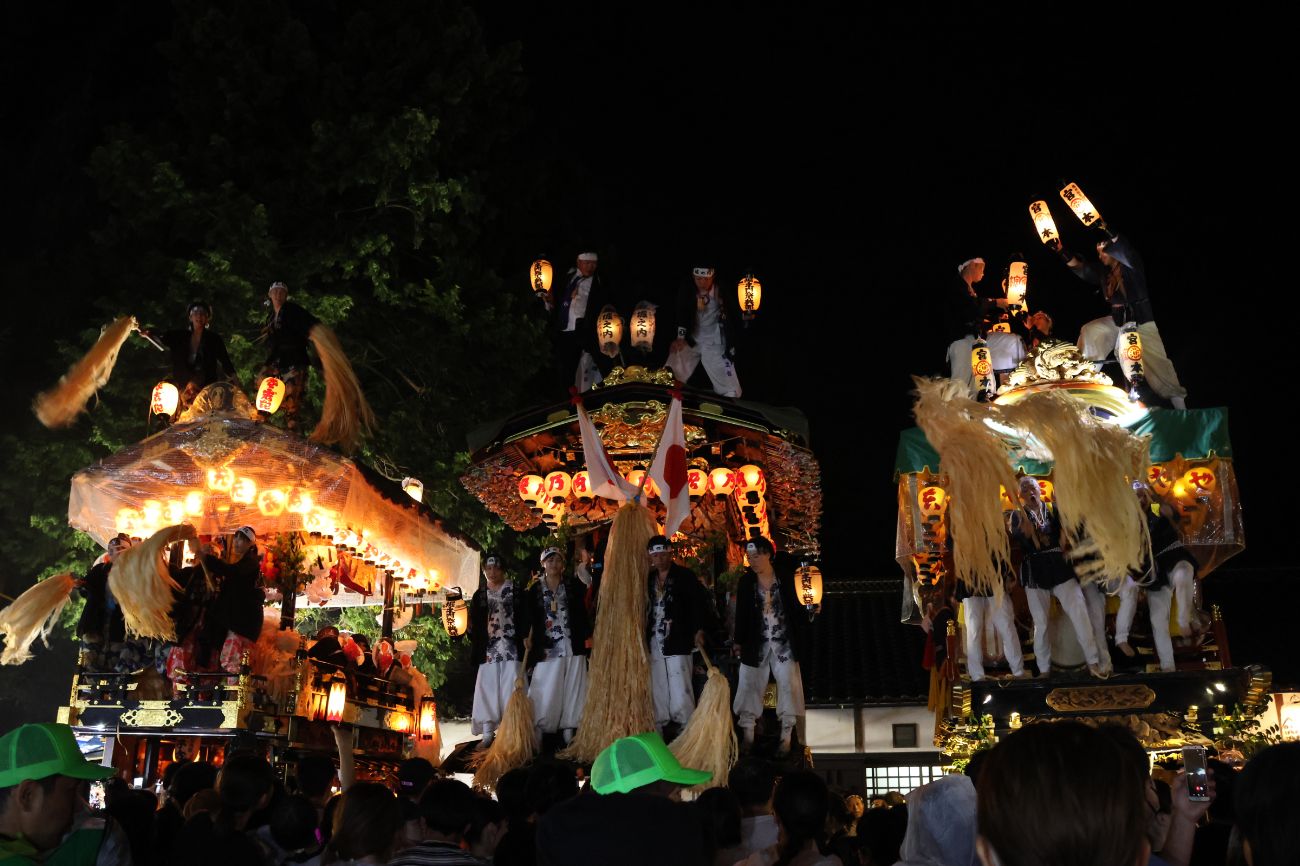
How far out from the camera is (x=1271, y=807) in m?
2.15

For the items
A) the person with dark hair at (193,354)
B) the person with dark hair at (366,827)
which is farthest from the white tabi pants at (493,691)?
the person with dark hair at (366,827)

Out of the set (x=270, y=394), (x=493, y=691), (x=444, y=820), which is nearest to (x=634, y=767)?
(x=444, y=820)

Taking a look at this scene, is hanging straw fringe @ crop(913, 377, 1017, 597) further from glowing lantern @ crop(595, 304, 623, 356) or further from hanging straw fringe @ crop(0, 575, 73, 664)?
hanging straw fringe @ crop(0, 575, 73, 664)

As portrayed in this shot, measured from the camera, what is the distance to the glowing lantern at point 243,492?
10445 mm

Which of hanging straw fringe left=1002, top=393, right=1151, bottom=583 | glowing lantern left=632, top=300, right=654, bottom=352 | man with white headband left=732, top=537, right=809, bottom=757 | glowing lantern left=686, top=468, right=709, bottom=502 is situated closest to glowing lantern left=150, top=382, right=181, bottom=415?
glowing lantern left=632, top=300, right=654, bottom=352

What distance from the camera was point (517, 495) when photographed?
38.5 ft

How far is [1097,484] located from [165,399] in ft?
28.0

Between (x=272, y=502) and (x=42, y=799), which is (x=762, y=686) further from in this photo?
(x=42, y=799)

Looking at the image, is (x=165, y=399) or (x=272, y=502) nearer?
(x=272, y=502)

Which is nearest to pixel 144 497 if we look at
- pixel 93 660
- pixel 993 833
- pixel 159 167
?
pixel 93 660

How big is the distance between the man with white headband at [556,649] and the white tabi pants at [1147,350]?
17.5 feet

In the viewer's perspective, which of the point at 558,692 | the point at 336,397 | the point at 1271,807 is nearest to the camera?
the point at 1271,807

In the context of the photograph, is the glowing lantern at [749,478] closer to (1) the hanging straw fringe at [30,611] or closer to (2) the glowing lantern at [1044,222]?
A: (2) the glowing lantern at [1044,222]

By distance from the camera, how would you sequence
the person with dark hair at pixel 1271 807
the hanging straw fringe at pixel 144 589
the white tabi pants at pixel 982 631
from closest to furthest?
the person with dark hair at pixel 1271 807 < the hanging straw fringe at pixel 144 589 < the white tabi pants at pixel 982 631
